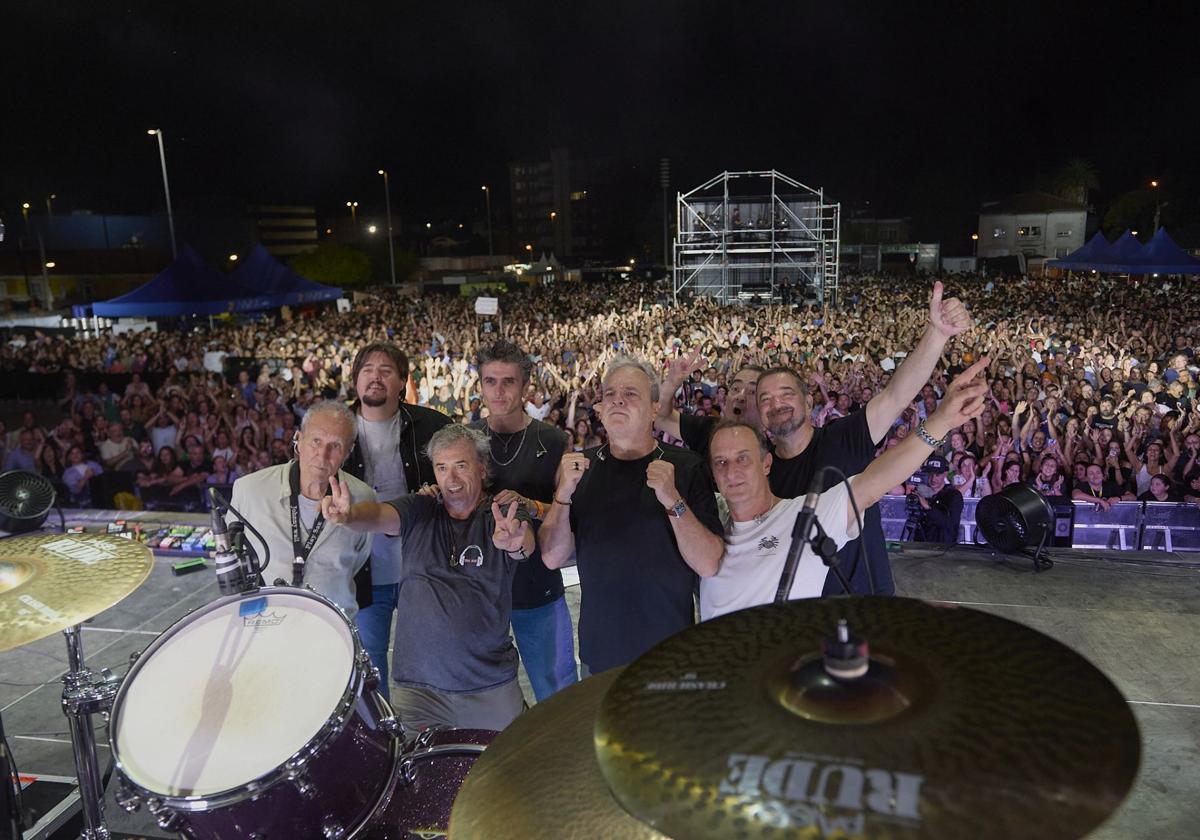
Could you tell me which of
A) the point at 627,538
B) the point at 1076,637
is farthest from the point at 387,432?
the point at 1076,637

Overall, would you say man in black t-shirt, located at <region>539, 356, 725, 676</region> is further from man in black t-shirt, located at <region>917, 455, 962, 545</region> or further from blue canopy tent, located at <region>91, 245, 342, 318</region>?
blue canopy tent, located at <region>91, 245, 342, 318</region>

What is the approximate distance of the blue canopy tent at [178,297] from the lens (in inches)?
580

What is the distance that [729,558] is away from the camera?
2.65 metres

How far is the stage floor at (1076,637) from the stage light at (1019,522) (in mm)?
139

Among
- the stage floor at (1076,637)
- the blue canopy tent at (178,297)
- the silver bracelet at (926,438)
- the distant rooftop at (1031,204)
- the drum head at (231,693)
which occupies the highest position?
the distant rooftop at (1031,204)

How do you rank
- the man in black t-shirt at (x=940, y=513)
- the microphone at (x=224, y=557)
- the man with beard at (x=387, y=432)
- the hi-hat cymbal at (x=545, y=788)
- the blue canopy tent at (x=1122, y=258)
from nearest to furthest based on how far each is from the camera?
the hi-hat cymbal at (x=545, y=788) → the microphone at (x=224, y=557) → the man with beard at (x=387, y=432) → the man in black t-shirt at (x=940, y=513) → the blue canopy tent at (x=1122, y=258)

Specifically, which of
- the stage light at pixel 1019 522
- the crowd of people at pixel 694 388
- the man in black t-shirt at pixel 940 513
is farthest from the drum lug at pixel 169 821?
the man in black t-shirt at pixel 940 513

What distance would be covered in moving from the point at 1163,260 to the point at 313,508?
20.7 metres

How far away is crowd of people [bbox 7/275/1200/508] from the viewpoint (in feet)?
23.4

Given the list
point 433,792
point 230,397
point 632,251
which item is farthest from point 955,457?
point 632,251

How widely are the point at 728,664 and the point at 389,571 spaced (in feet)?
8.23

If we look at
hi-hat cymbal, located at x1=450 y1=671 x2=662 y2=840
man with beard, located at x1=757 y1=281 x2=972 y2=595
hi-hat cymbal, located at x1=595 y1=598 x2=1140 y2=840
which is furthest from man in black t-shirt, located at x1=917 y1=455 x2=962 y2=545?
hi-hat cymbal, located at x1=595 y1=598 x2=1140 y2=840

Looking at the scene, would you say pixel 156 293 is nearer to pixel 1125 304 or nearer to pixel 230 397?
pixel 230 397

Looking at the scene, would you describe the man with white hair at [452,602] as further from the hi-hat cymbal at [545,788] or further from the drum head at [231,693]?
the hi-hat cymbal at [545,788]
